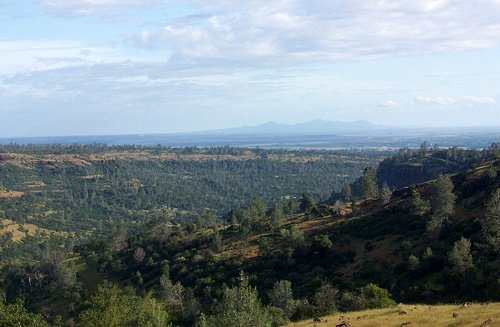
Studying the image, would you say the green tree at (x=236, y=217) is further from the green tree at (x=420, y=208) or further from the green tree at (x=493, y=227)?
the green tree at (x=493, y=227)

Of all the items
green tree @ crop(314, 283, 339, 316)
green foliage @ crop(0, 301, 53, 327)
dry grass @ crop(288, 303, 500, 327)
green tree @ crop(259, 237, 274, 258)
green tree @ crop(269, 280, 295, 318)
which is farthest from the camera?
green tree @ crop(259, 237, 274, 258)

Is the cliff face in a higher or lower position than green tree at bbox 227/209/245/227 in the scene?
higher

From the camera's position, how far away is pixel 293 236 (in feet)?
219

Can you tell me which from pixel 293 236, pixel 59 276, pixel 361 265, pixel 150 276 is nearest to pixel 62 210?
pixel 59 276

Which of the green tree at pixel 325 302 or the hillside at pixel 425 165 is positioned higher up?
the hillside at pixel 425 165

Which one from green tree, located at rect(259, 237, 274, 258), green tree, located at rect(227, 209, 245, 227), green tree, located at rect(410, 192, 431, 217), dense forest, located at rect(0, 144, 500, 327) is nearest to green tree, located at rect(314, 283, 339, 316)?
dense forest, located at rect(0, 144, 500, 327)

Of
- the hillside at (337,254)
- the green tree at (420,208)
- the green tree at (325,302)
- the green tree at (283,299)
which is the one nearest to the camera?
the green tree at (325,302)

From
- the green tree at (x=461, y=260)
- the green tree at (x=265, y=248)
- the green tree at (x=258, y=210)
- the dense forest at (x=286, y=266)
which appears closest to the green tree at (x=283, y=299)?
the dense forest at (x=286, y=266)

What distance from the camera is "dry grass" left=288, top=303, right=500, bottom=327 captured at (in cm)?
2457

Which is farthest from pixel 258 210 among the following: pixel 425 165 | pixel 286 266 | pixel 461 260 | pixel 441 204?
pixel 425 165

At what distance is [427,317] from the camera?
2805cm

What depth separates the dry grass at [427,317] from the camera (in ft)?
80.6

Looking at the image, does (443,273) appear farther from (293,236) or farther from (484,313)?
(293,236)

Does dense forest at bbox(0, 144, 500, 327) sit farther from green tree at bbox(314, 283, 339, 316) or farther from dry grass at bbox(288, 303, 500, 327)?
dry grass at bbox(288, 303, 500, 327)
